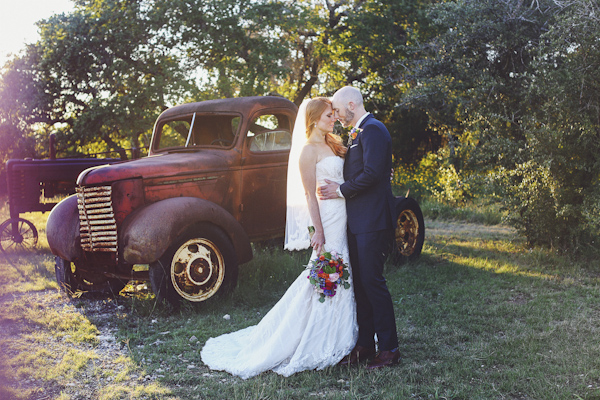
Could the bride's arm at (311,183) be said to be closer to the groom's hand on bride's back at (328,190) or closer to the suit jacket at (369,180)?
the groom's hand on bride's back at (328,190)

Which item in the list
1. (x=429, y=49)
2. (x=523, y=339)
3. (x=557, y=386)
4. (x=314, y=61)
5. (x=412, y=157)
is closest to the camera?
(x=557, y=386)

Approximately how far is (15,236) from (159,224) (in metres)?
5.24

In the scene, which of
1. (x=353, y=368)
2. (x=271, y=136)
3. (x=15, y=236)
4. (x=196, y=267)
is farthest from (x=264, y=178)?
(x=15, y=236)

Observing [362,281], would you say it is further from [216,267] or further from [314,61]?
[314,61]

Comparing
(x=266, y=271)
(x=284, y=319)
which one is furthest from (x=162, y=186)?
(x=284, y=319)

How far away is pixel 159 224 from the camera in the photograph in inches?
202

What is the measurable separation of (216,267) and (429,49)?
680 cm

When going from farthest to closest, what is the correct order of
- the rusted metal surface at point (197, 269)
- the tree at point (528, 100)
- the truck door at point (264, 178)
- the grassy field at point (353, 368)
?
the tree at point (528, 100), the truck door at point (264, 178), the rusted metal surface at point (197, 269), the grassy field at point (353, 368)

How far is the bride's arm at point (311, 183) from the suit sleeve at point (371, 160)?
272 millimetres

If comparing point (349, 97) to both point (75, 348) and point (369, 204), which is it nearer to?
point (369, 204)

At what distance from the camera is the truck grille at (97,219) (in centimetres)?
538

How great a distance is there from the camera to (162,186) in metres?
5.68

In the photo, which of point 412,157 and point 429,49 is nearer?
point 429,49

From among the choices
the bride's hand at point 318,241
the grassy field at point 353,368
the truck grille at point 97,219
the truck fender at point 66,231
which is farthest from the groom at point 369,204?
the truck fender at point 66,231
